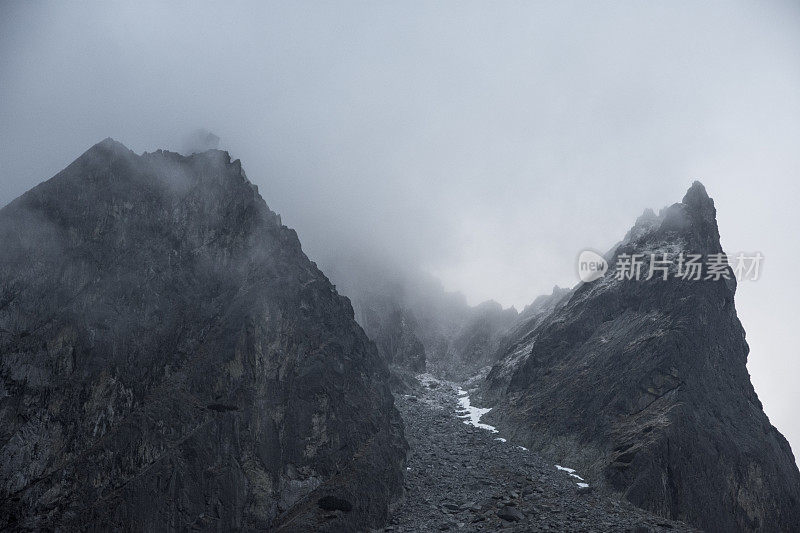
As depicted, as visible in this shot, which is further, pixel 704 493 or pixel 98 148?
pixel 98 148

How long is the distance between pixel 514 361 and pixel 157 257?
7516cm

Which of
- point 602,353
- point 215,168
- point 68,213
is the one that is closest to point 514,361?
point 602,353

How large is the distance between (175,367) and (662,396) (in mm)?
69150

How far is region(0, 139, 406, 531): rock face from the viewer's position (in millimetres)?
54531

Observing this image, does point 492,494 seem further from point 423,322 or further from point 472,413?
point 423,322

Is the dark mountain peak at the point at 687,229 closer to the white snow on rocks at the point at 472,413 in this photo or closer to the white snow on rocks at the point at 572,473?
the white snow on rocks at the point at 472,413

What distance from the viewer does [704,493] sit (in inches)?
2525

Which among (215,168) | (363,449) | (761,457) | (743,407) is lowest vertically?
(363,449)

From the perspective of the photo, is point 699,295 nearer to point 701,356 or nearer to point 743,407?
point 701,356

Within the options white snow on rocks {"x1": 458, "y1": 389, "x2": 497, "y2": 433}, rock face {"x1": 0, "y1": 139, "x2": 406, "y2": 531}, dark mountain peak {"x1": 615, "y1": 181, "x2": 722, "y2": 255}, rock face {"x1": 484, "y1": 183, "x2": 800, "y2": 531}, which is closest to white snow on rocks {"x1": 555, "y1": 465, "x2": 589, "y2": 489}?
rock face {"x1": 484, "y1": 183, "x2": 800, "y2": 531}

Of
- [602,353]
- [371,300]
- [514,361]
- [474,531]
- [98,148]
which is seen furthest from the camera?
[371,300]

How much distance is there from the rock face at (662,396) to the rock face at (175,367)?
28.8 metres

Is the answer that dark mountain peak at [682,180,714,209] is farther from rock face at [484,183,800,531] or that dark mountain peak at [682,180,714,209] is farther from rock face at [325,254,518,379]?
rock face at [325,254,518,379]

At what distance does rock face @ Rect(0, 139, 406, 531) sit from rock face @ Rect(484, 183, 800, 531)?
1132 inches
